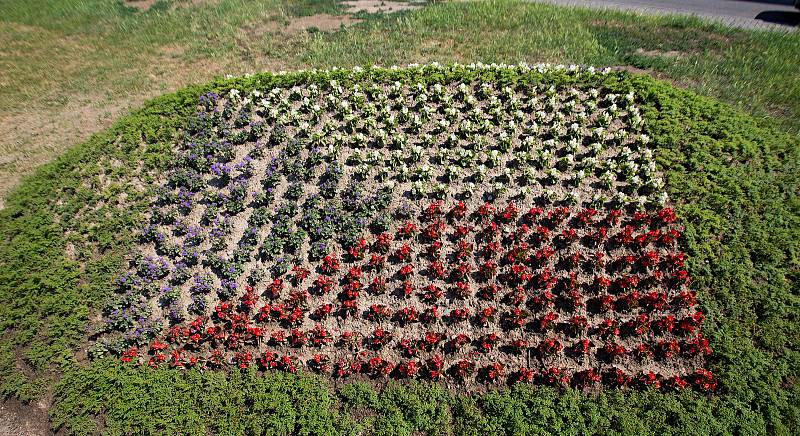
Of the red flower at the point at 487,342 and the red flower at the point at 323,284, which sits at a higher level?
the red flower at the point at 323,284

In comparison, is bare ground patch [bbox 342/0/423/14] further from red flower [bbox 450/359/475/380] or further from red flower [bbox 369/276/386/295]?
red flower [bbox 450/359/475/380]

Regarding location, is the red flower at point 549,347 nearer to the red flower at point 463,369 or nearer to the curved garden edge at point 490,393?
the curved garden edge at point 490,393

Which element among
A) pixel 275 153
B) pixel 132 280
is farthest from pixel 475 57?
pixel 132 280

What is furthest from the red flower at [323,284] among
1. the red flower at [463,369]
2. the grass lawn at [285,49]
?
the grass lawn at [285,49]

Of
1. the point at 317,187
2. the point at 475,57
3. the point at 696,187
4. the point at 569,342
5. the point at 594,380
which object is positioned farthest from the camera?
the point at 475,57

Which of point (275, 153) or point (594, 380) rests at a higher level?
point (275, 153)

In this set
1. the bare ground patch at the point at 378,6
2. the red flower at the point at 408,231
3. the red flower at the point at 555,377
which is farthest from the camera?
the bare ground patch at the point at 378,6

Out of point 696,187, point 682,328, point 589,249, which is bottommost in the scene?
point 682,328

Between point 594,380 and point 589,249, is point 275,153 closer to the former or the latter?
point 589,249
